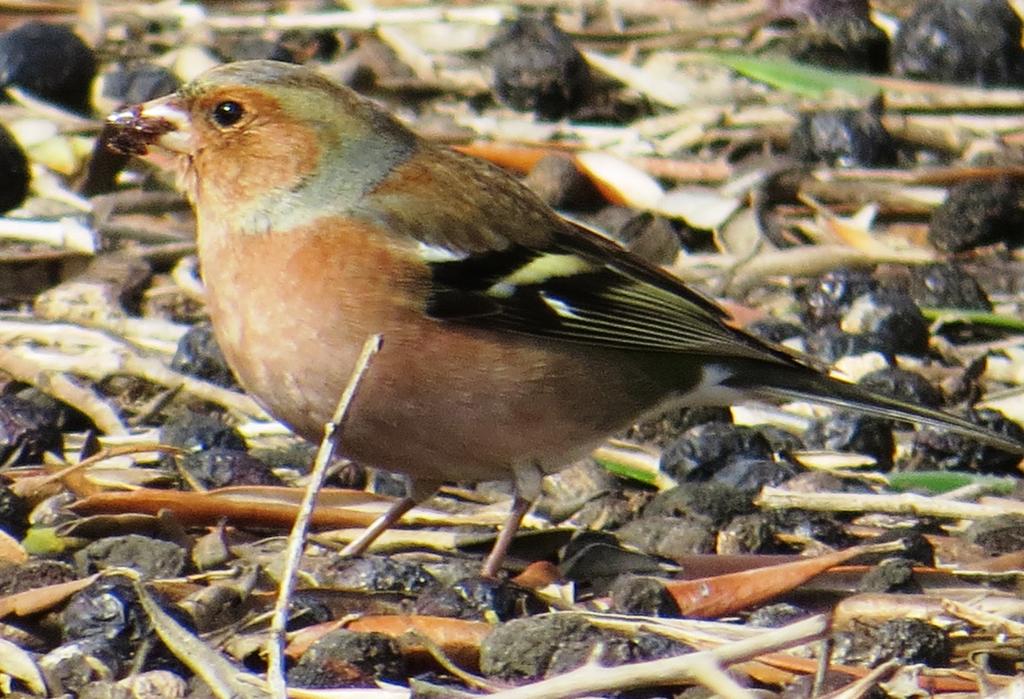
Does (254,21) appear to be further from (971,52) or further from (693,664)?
(693,664)

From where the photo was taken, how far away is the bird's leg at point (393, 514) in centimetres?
480

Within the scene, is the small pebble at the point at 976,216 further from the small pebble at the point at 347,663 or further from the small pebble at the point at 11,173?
the small pebble at the point at 347,663

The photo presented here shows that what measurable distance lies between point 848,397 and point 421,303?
4.72ft

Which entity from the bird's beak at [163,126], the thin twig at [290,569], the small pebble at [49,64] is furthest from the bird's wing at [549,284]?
the small pebble at [49,64]

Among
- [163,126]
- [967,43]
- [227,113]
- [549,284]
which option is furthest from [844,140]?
[163,126]

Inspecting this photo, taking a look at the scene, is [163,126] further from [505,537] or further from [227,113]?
[505,537]

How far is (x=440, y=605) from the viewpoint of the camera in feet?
14.1

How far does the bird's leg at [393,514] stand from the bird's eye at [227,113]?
3.58ft

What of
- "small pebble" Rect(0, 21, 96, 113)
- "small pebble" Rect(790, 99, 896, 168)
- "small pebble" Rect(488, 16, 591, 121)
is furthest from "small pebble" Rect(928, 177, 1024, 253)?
"small pebble" Rect(0, 21, 96, 113)

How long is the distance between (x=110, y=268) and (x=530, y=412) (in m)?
2.41

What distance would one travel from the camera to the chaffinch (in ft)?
14.9

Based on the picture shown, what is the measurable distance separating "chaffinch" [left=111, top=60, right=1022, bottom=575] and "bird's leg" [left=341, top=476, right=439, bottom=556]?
10mm

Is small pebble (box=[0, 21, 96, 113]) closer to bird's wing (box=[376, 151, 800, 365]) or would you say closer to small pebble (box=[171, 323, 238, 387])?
small pebble (box=[171, 323, 238, 387])

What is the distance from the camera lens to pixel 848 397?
5.36 metres
